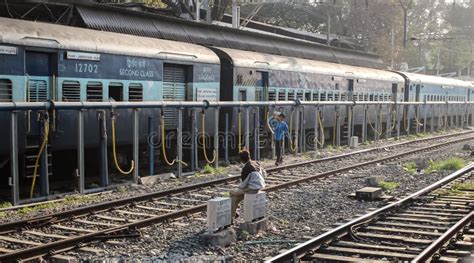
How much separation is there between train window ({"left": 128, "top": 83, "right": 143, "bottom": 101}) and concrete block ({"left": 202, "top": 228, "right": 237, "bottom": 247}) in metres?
6.28

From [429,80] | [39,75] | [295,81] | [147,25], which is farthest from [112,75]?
[429,80]

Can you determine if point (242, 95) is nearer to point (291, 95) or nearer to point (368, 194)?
point (291, 95)

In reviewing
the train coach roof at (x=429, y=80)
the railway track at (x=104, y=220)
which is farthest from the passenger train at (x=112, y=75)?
the train coach roof at (x=429, y=80)

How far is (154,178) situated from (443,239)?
7.48m

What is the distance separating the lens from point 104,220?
9.65 metres

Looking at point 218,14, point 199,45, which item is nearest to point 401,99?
point 218,14

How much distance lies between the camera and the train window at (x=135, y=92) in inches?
543

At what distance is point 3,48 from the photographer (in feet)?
35.1

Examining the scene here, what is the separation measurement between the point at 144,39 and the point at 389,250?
354 inches

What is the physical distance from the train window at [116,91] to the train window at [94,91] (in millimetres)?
351

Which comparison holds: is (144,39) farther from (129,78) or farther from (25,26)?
(25,26)

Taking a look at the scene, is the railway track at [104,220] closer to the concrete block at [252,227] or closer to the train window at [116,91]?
the concrete block at [252,227]

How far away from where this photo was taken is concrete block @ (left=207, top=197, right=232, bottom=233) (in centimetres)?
820

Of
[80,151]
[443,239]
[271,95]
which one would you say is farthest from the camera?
[271,95]
